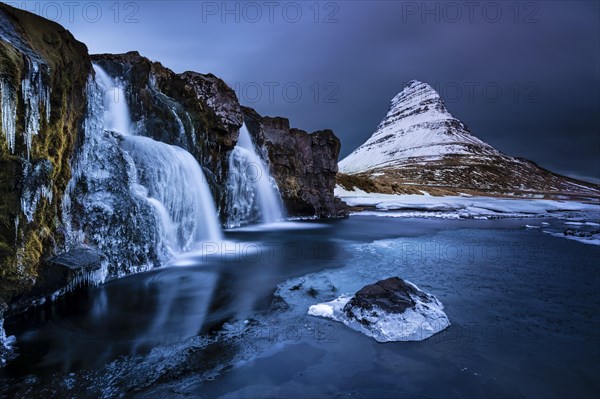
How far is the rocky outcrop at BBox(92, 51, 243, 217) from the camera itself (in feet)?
62.1

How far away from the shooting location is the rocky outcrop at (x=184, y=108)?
1894cm

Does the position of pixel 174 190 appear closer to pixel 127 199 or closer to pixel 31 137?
pixel 127 199

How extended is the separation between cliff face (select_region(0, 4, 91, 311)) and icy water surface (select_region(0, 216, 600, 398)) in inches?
60.8

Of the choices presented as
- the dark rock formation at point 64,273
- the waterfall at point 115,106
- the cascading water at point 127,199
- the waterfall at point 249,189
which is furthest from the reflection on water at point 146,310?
the waterfall at point 249,189

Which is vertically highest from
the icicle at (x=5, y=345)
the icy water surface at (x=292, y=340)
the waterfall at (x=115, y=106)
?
the waterfall at (x=115, y=106)

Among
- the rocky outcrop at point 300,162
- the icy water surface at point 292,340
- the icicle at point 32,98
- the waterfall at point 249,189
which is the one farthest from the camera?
the rocky outcrop at point 300,162

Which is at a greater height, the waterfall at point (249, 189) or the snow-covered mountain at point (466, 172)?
the snow-covered mountain at point (466, 172)

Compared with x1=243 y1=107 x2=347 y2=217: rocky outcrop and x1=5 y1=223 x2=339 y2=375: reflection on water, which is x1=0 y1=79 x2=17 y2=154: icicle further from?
x1=243 y1=107 x2=347 y2=217: rocky outcrop

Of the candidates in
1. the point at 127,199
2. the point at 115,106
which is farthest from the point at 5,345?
the point at 115,106

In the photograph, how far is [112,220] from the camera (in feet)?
36.7

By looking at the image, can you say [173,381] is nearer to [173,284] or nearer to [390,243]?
[173,284]

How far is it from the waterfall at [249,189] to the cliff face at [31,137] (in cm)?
1623

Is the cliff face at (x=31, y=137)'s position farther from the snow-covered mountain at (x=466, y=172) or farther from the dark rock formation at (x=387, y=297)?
the snow-covered mountain at (x=466, y=172)

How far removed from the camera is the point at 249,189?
1118 inches
